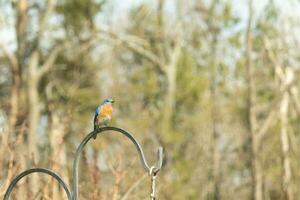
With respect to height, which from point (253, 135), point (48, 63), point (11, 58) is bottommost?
point (253, 135)

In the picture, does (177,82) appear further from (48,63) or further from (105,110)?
(105,110)

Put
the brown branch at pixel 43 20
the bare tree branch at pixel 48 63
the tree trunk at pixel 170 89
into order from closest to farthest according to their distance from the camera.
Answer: the brown branch at pixel 43 20, the bare tree branch at pixel 48 63, the tree trunk at pixel 170 89

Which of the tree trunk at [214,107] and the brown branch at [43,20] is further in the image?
the tree trunk at [214,107]

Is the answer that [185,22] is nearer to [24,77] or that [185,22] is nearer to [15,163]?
[24,77]

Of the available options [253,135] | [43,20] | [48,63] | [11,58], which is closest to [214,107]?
[253,135]

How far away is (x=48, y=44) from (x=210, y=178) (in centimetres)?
1138

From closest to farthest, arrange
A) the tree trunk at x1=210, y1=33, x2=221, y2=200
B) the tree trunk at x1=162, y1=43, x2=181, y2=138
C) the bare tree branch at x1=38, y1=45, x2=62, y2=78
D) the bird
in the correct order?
the bird, the bare tree branch at x1=38, y1=45, x2=62, y2=78, the tree trunk at x1=162, y1=43, x2=181, y2=138, the tree trunk at x1=210, y1=33, x2=221, y2=200

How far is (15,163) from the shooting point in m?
7.75

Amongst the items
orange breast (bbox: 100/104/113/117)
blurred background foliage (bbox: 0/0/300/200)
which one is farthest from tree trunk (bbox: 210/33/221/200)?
orange breast (bbox: 100/104/113/117)

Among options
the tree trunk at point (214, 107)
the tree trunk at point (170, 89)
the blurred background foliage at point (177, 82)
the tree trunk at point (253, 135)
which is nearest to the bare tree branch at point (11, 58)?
the blurred background foliage at point (177, 82)

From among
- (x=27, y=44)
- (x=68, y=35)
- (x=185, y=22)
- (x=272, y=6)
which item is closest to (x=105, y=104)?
(x=27, y=44)

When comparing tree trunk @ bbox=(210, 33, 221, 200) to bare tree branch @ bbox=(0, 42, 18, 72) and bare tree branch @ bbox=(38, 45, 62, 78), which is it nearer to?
bare tree branch @ bbox=(38, 45, 62, 78)

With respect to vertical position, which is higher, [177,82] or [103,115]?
[177,82]

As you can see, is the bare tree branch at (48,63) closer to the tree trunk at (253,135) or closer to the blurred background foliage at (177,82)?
the blurred background foliage at (177,82)
